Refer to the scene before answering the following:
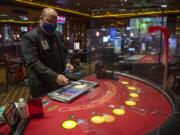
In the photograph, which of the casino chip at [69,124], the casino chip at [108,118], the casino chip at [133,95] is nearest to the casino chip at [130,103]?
the casino chip at [133,95]

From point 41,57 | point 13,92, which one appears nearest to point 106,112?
point 41,57

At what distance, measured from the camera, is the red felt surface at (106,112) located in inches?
43.2

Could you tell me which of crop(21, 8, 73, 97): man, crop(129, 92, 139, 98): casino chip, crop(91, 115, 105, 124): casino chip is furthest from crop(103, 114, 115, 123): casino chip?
crop(21, 8, 73, 97): man

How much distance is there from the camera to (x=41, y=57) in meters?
2.00

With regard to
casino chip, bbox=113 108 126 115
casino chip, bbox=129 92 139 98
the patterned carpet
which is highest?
casino chip, bbox=129 92 139 98

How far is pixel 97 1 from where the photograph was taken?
7.63m

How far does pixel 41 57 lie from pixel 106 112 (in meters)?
1.00

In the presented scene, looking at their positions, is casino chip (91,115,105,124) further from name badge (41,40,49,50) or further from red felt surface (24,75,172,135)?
name badge (41,40,49,50)

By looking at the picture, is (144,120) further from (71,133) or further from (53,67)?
(53,67)

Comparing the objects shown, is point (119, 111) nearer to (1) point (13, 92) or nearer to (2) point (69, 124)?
(2) point (69, 124)

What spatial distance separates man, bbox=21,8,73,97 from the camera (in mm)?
1867

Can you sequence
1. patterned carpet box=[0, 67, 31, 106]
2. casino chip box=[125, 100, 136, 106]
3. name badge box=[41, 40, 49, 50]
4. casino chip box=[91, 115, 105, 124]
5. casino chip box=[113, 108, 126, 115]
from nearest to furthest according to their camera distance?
casino chip box=[91, 115, 105, 124] → casino chip box=[113, 108, 126, 115] → casino chip box=[125, 100, 136, 106] → name badge box=[41, 40, 49, 50] → patterned carpet box=[0, 67, 31, 106]

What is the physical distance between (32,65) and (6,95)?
323 cm

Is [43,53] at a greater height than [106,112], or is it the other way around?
[43,53]
